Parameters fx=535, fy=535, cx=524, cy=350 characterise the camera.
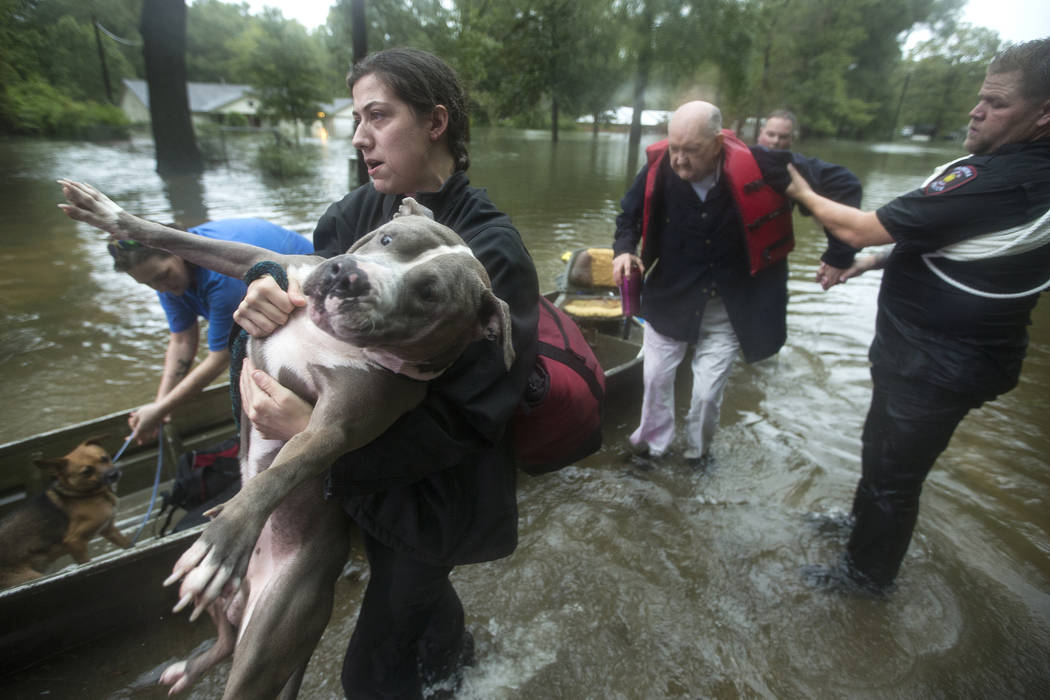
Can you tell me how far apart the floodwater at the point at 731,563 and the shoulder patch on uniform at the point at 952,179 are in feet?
8.91

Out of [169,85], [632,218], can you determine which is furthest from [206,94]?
[632,218]

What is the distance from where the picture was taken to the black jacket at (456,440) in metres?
1.76

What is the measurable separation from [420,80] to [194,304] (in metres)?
2.76

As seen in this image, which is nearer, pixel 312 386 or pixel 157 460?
pixel 312 386

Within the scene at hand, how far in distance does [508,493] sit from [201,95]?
62.0 meters

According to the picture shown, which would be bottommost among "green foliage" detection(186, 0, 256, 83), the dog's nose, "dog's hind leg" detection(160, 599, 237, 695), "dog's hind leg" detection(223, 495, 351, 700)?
"dog's hind leg" detection(160, 599, 237, 695)

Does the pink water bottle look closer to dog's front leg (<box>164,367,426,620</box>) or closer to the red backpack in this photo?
the red backpack

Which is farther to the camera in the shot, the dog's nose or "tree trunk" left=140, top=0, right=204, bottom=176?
"tree trunk" left=140, top=0, right=204, bottom=176

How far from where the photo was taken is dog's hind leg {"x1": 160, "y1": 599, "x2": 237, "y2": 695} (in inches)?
81.0

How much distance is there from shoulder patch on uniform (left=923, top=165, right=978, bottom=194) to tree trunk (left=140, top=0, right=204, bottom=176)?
21654mm

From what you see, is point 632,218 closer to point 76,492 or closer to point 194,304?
point 194,304

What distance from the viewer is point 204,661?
6.78ft

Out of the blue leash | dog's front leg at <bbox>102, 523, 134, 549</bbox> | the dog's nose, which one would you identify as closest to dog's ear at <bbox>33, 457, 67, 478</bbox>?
the blue leash

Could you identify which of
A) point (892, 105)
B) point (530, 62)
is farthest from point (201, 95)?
point (892, 105)
